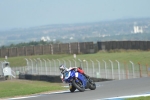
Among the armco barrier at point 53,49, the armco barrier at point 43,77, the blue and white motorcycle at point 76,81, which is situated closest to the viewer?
the blue and white motorcycle at point 76,81

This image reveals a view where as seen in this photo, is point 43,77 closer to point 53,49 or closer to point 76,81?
point 76,81

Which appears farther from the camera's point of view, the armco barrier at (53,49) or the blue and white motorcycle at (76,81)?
the armco barrier at (53,49)

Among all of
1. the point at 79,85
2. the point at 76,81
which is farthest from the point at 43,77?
the point at 76,81

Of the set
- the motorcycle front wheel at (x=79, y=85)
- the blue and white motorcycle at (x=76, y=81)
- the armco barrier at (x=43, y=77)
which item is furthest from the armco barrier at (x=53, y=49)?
the motorcycle front wheel at (x=79, y=85)

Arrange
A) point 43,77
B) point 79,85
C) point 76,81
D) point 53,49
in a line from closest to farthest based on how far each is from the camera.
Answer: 1. point 76,81
2. point 79,85
3. point 43,77
4. point 53,49

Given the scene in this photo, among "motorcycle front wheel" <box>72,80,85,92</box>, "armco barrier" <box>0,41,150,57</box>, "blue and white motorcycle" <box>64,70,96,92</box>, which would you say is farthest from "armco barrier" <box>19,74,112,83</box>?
"armco barrier" <box>0,41,150,57</box>

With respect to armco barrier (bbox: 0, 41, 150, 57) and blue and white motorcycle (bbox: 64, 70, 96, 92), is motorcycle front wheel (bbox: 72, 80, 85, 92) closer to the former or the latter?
blue and white motorcycle (bbox: 64, 70, 96, 92)

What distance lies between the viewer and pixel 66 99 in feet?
67.3

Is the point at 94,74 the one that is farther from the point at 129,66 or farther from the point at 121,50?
the point at 121,50

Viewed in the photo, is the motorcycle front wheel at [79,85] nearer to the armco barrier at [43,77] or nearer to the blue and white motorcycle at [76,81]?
the blue and white motorcycle at [76,81]

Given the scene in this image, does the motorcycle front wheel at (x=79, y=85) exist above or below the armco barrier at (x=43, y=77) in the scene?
above

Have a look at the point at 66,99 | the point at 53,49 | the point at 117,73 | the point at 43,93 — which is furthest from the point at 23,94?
the point at 53,49

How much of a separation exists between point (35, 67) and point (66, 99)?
33767 mm

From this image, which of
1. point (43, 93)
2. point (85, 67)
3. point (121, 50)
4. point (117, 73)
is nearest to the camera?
point (43, 93)
